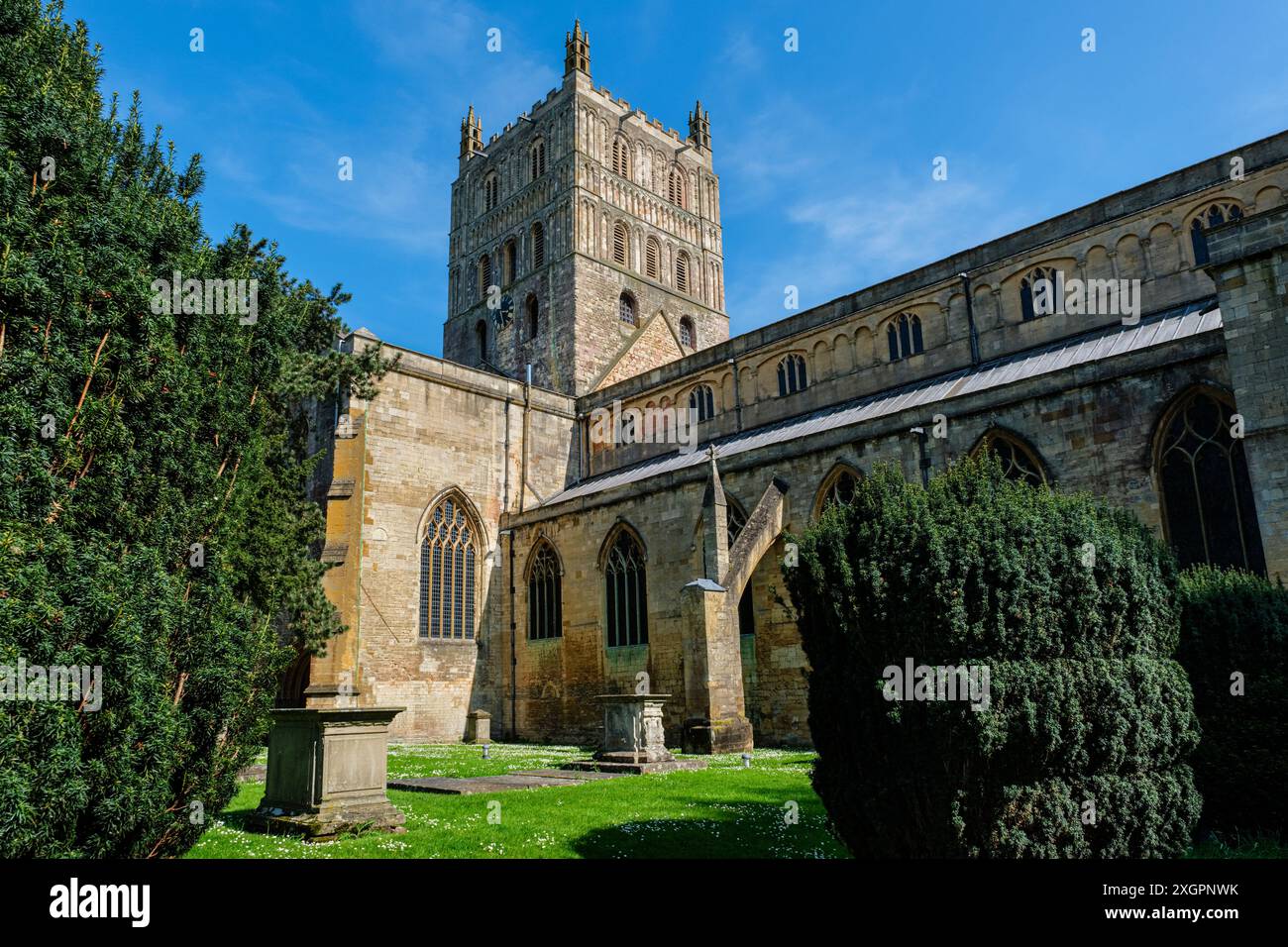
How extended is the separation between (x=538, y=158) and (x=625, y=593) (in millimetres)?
25020

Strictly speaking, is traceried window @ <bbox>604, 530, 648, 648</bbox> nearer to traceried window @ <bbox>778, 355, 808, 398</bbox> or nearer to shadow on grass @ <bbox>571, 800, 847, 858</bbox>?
traceried window @ <bbox>778, 355, 808, 398</bbox>

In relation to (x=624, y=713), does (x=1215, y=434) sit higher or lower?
higher

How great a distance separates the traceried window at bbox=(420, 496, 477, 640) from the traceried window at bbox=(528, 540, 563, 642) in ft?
5.48

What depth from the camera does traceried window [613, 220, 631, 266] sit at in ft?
122

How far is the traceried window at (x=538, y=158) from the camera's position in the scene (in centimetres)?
3859

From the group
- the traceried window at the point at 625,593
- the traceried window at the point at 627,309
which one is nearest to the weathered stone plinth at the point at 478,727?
the traceried window at the point at 625,593

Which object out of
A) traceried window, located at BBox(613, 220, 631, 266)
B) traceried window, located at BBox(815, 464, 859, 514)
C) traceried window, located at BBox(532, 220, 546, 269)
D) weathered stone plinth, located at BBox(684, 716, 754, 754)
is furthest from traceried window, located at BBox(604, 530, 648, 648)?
traceried window, located at BBox(532, 220, 546, 269)

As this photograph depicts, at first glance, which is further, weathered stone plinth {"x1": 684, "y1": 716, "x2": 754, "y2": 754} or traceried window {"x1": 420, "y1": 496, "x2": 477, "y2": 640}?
traceried window {"x1": 420, "y1": 496, "x2": 477, "y2": 640}

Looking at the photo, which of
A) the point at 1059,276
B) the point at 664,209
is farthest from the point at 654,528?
the point at 664,209

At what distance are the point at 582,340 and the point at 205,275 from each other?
A: 28.5 meters

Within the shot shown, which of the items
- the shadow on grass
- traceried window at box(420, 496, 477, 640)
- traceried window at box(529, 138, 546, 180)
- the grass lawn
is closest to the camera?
the shadow on grass
